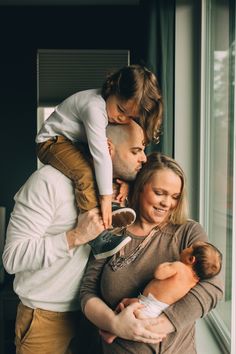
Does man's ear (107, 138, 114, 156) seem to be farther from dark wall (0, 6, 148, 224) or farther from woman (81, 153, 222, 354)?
dark wall (0, 6, 148, 224)

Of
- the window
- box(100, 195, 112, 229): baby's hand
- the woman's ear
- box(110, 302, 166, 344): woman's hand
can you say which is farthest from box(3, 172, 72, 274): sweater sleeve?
the window

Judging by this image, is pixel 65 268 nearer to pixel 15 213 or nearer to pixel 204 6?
pixel 15 213

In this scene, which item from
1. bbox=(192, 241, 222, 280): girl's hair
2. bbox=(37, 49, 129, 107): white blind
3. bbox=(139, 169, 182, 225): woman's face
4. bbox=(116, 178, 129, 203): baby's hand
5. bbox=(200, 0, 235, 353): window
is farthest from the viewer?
bbox=(37, 49, 129, 107): white blind

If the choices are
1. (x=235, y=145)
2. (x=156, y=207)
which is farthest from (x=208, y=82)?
(x=156, y=207)

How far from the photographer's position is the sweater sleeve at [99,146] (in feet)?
4.08

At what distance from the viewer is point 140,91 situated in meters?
1.23

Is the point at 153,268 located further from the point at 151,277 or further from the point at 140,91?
the point at 140,91

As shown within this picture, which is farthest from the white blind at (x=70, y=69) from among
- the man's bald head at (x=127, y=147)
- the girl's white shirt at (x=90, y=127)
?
the man's bald head at (x=127, y=147)

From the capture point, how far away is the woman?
A: 1167 mm

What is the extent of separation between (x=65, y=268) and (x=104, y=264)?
0.12m

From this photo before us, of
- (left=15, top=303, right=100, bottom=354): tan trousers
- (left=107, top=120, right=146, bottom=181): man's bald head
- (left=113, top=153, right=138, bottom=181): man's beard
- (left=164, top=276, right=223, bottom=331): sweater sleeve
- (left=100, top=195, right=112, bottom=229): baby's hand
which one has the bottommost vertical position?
(left=15, top=303, right=100, bottom=354): tan trousers

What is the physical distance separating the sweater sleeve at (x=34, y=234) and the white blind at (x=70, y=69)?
294 centimetres

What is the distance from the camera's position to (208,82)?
2.24 meters

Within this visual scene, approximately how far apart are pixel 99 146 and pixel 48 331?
609 mm
